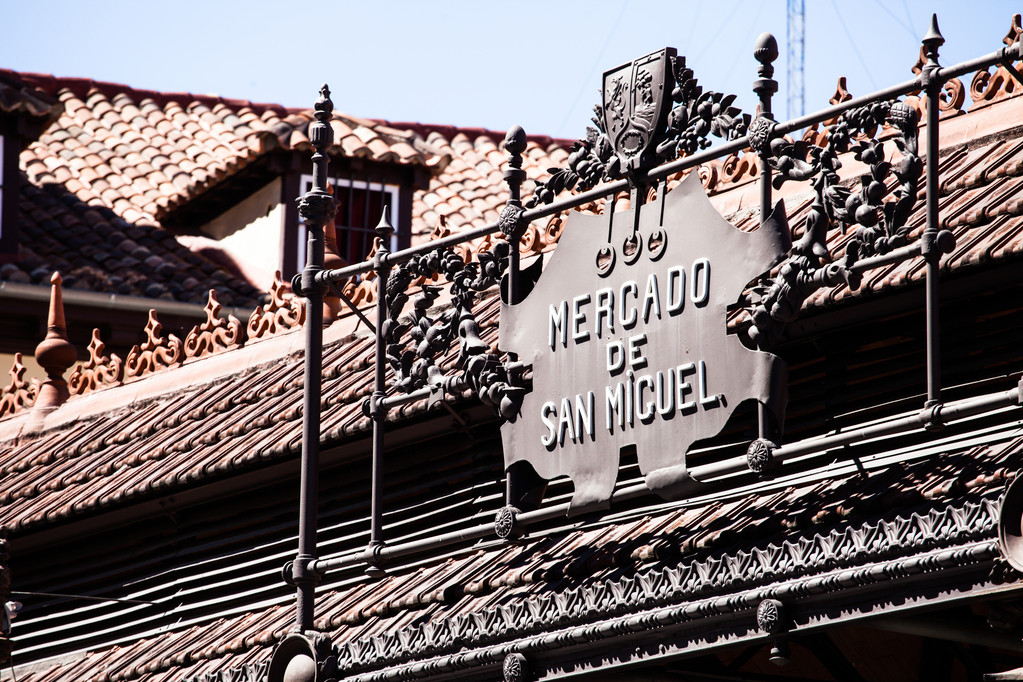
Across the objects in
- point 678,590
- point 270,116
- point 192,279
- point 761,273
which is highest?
point 270,116

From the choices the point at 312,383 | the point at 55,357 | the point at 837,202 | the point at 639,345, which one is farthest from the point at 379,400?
the point at 55,357

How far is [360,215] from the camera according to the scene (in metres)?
21.0

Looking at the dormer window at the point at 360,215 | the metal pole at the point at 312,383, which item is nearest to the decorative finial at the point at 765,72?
the metal pole at the point at 312,383

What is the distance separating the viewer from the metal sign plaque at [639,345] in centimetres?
811

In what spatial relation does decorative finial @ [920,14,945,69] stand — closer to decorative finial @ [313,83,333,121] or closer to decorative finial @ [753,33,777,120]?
decorative finial @ [753,33,777,120]

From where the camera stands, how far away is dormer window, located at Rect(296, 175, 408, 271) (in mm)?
20797

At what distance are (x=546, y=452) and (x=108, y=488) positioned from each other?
202 inches

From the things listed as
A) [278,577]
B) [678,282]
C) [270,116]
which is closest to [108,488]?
[278,577]

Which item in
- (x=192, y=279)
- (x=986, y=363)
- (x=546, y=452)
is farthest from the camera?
(x=192, y=279)

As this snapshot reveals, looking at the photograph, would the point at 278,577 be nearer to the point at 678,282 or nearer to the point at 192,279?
the point at 678,282

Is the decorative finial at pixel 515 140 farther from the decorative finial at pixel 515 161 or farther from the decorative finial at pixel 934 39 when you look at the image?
the decorative finial at pixel 934 39

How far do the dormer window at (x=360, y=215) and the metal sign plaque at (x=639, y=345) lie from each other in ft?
38.7

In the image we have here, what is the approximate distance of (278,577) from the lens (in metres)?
11.8

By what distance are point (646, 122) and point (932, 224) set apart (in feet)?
5.58
